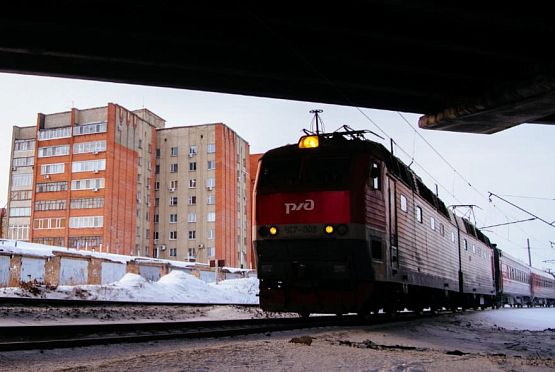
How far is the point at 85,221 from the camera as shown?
62.0 m

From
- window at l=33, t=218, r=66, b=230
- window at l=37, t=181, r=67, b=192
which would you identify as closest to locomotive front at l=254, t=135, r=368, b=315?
window at l=33, t=218, r=66, b=230

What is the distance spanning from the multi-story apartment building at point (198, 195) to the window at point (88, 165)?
27.7ft

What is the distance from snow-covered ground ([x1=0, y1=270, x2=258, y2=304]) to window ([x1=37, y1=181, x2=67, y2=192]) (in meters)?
41.6

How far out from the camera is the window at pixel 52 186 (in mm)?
63963

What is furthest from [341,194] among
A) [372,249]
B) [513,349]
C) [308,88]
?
[308,88]

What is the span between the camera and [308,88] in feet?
48.0

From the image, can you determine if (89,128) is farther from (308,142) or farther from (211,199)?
(308,142)

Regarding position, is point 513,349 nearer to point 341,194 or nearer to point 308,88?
point 341,194

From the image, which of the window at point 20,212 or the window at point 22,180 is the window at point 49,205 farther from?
the window at point 22,180

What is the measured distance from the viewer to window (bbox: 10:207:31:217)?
216 feet

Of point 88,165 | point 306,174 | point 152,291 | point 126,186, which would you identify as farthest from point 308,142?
point 88,165

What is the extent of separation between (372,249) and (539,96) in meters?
6.70

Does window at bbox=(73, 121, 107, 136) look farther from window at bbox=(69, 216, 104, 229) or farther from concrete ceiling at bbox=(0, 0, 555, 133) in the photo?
concrete ceiling at bbox=(0, 0, 555, 133)

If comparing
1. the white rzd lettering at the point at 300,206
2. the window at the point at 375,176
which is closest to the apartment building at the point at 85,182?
the white rzd lettering at the point at 300,206
